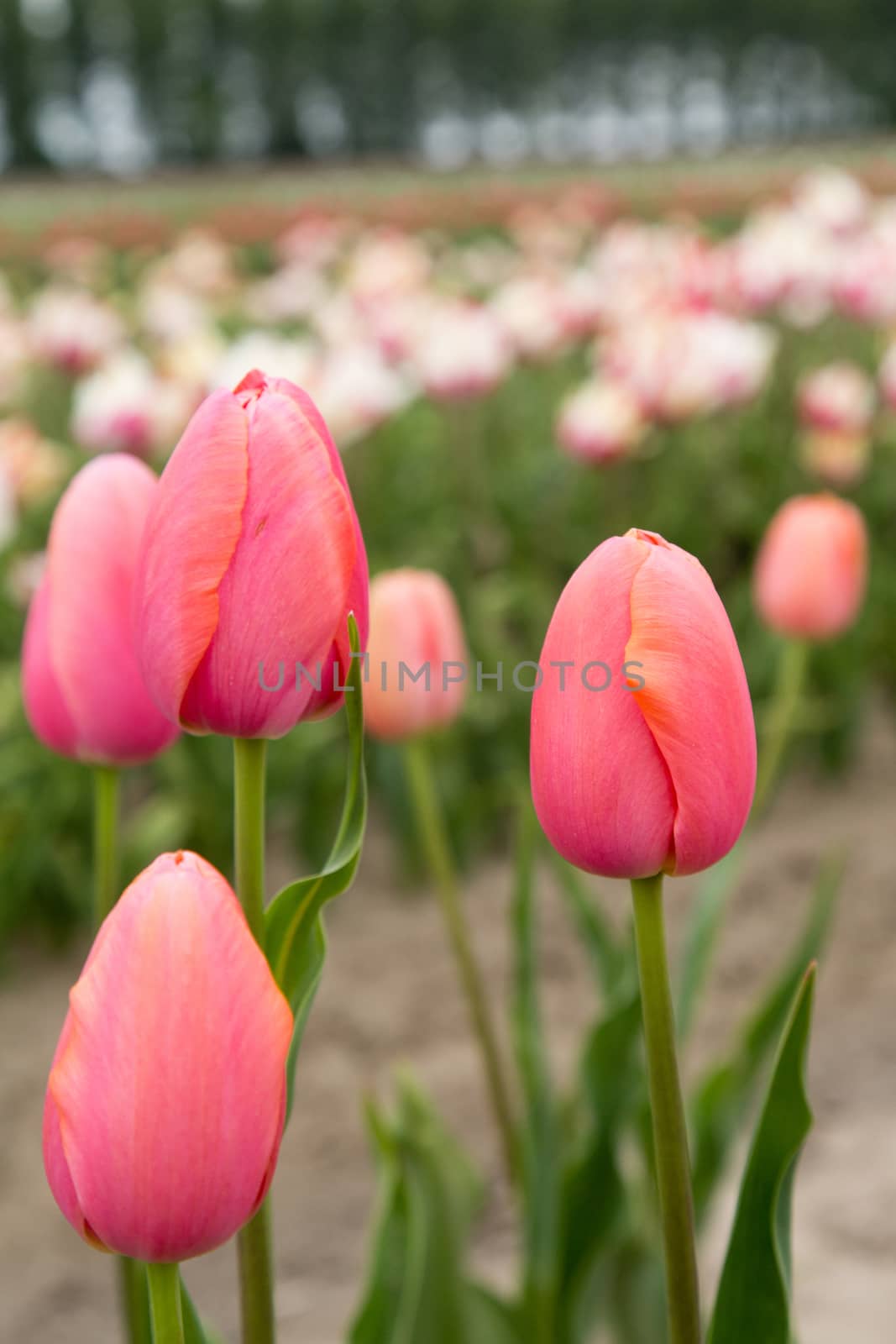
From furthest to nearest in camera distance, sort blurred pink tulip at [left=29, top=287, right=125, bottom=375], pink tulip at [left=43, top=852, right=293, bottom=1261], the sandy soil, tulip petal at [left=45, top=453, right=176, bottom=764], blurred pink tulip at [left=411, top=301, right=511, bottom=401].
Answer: blurred pink tulip at [left=29, top=287, right=125, bottom=375], blurred pink tulip at [left=411, top=301, right=511, bottom=401], the sandy soil, tulip petal at [left=45, top=453, right=176, bottom=764], pink tulip at [left=43, top=852, right=293, bottom=1261]

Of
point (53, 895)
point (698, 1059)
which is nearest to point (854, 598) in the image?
point (698, 1059)

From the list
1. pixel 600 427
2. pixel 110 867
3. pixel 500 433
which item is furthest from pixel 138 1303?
pixel 500 433

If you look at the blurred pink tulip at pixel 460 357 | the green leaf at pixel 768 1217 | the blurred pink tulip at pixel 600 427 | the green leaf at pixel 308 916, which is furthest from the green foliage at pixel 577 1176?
the blurred pink tulip at pixel 460 357

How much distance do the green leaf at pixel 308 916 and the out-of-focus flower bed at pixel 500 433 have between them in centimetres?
140

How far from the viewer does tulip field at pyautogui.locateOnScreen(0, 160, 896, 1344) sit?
0.58 m

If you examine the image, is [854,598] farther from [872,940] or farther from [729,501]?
[729,501]

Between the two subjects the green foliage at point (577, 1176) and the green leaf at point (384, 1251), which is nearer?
the green leaf at point (384, 1251)

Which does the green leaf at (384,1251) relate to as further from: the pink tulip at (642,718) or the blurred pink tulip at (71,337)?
the blurred pink tulip at (71,337)

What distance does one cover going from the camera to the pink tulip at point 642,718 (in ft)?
1.88

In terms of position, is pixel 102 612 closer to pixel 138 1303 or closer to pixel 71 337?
pixel 138 1303

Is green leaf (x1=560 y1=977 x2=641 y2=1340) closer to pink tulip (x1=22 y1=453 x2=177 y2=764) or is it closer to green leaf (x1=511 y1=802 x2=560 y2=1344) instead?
green leaf (x1=511 y1=802 x2=560 y2=1344)

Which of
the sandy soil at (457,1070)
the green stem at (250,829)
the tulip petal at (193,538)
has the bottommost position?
the sandy soil at (457,1070)

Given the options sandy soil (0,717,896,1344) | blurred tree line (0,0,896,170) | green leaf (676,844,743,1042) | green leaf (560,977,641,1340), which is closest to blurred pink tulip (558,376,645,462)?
sandy soil (0,717,896,1344)

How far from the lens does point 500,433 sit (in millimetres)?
A: 4379
